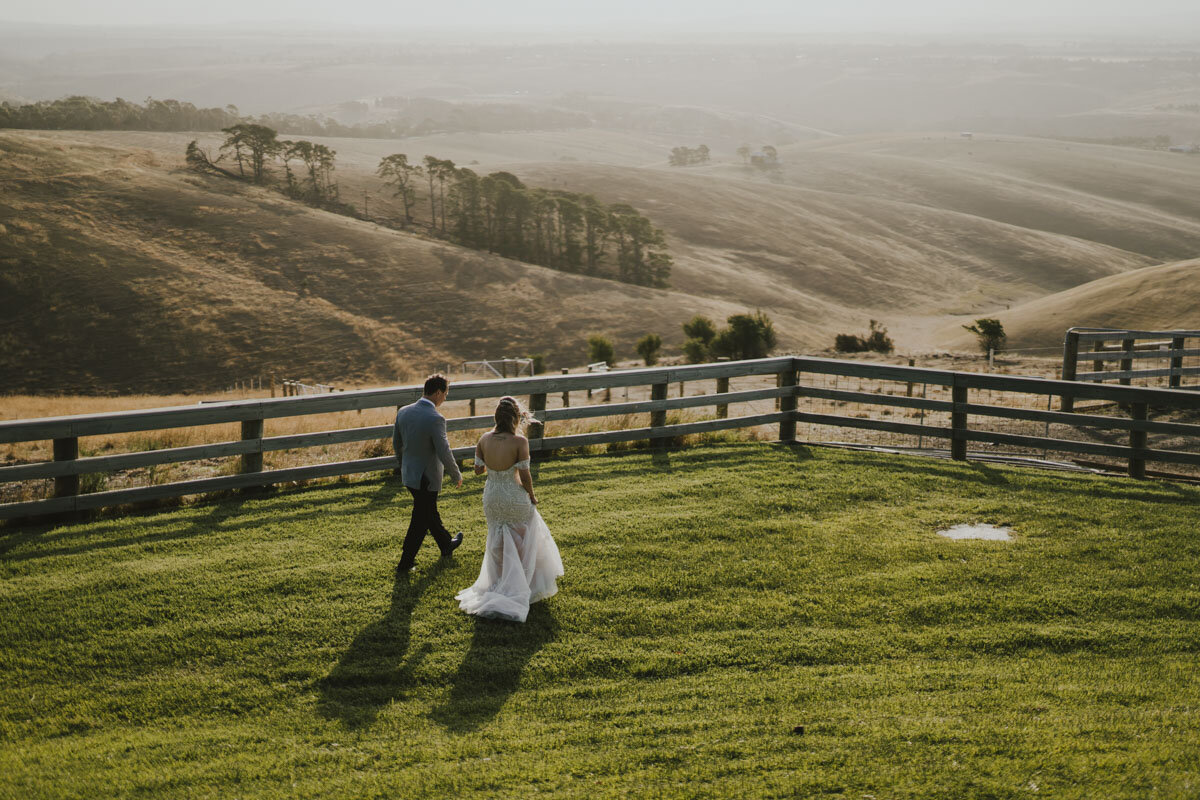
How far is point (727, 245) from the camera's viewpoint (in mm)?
110000

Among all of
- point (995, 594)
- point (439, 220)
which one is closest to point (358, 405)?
point (995, 594)

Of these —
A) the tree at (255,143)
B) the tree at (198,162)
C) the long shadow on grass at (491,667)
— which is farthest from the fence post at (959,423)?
the tree at (255,143)

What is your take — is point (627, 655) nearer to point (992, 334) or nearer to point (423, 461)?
point (423, 461)

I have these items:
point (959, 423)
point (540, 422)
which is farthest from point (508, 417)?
point (959, 423)

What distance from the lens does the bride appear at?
7668 mm

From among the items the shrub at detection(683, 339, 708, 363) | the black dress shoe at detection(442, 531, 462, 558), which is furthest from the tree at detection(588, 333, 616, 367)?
the black dress shoe at detection(442, 531, 462, 558)

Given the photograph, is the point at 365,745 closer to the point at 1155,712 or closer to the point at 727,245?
the point at 1155,712

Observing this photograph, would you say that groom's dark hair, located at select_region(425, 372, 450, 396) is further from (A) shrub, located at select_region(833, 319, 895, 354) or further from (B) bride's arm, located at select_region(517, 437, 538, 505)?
(A) shrub, located at select_region(833, 319, 895, 354)

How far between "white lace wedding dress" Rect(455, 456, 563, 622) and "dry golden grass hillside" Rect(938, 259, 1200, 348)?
139 feet

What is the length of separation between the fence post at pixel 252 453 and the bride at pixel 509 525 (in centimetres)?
395

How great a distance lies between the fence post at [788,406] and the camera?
13.7 metres

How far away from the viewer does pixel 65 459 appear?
948 cm

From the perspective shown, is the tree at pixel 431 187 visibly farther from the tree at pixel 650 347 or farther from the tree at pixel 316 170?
the tree at pixel 650 347

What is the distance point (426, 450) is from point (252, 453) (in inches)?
125
